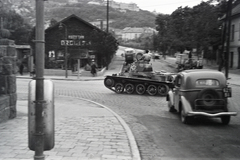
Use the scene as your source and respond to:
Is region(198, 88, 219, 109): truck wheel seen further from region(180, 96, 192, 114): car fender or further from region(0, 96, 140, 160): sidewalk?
region(0, 96, 140, 160): sidewalk

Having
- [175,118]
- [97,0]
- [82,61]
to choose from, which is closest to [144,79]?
[175,118]

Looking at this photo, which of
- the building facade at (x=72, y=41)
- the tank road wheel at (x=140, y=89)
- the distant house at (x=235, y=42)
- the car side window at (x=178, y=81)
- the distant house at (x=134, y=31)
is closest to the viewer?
the car side window at (x=178, y=81)

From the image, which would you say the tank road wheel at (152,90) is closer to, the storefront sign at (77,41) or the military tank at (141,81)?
the military tank at (141,81)

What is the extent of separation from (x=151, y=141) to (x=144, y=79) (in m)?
9.98

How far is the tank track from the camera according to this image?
675 inches

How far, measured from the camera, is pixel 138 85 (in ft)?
57.5

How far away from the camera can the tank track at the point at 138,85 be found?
1714cm

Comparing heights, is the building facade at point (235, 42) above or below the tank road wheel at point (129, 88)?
above

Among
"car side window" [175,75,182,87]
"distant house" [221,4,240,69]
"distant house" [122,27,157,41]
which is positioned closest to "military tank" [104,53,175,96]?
"car side window" [175,75,182,87]

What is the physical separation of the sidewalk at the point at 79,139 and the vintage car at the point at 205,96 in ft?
7.30

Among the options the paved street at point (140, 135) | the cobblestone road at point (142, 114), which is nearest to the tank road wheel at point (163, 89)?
the cobblestone road at point (142, 114)

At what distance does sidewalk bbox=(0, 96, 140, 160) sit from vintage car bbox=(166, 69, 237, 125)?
2224 millimetres

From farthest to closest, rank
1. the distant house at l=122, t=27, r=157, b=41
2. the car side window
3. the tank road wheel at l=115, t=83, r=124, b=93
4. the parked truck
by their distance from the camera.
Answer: the distant house at l=122, t=27, r=157, b=41 < the parked truck < the tank road wheel at l=115, t=83, r=124, b=93 < the car side window

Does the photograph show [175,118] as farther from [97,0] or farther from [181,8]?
[97,0]
